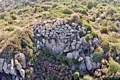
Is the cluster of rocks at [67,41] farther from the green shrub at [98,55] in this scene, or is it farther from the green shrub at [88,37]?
the green shrub at [98,55]

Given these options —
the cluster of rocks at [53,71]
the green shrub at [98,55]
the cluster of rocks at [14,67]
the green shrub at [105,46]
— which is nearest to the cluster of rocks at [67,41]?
the green shrub at [98,55]

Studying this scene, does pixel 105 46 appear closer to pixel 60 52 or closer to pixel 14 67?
pixel 60 52

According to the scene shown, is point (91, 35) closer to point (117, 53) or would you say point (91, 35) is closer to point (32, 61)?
point (117, 53)

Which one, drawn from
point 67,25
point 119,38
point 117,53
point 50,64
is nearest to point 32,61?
point 50,64

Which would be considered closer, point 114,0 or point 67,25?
point 67,25

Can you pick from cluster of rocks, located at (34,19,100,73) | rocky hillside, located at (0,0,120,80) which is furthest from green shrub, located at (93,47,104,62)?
cluster of rocks, located at (34,19,100,73)

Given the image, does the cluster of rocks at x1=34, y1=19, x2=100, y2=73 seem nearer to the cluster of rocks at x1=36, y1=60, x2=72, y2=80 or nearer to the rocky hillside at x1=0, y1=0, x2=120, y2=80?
the rocky hillside at x1=0, y1=0, x2=120, y2=80
